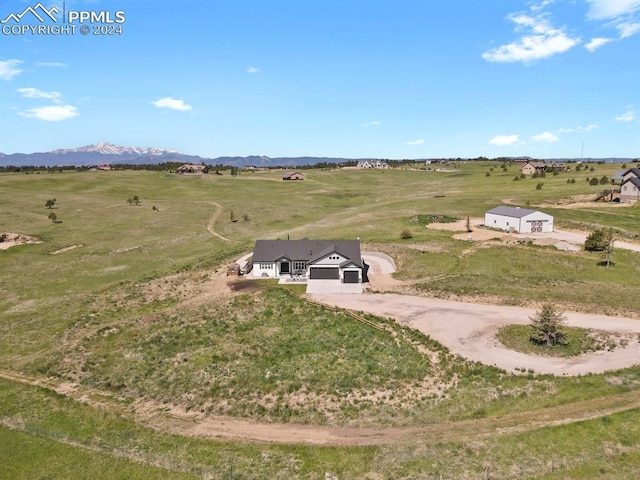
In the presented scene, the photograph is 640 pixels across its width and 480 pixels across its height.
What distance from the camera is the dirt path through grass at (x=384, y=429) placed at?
28000 millimetres

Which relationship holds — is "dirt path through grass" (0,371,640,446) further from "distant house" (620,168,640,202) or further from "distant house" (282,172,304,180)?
"distant house" (282,172,304,180)

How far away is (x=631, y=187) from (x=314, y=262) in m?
83.5

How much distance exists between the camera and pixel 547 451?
83.8ft

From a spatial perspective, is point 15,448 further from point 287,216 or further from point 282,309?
point 287,216

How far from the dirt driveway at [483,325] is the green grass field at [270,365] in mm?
1924

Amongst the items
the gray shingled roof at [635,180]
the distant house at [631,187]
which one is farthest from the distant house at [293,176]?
the gray shingled roof at [635,180]

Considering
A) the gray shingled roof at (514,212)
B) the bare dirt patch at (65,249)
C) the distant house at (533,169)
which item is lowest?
the bare dirt patch at (65,249)

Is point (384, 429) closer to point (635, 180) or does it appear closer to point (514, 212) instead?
point (514, 212)

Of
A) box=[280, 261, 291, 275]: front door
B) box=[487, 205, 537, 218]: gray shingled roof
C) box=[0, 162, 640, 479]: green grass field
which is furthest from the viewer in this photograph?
box=[487, 205, 537, 218]: gray shingled roof

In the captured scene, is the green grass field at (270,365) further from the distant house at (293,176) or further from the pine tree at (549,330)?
the distant house at (293,176)

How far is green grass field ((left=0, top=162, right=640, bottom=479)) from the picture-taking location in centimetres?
2597

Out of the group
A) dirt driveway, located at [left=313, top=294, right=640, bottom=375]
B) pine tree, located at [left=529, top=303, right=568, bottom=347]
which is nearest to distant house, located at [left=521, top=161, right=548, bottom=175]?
dirt driveway, located at [left=313, top=294, right=640, bottom=375]

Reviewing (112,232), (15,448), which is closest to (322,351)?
(15,448)

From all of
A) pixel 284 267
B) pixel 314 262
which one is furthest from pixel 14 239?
pixel 314 262
